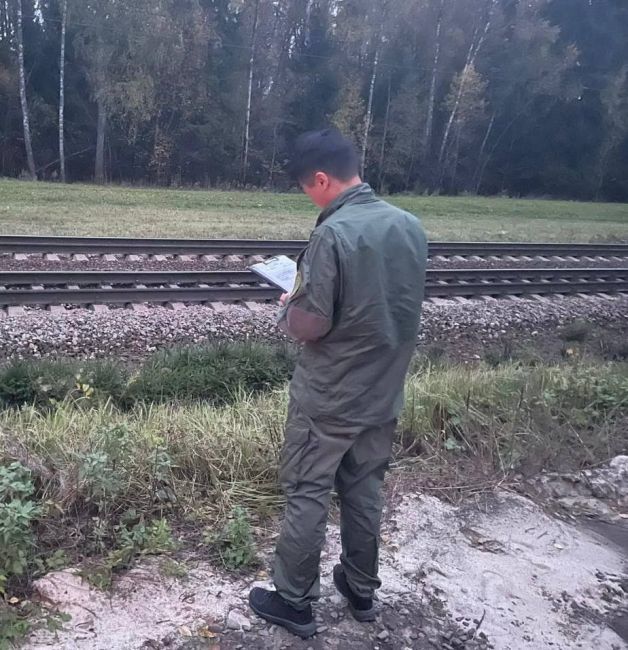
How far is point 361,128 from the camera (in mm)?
37250

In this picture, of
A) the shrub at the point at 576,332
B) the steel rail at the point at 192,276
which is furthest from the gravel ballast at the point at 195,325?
the steel rail at the point at 192,276

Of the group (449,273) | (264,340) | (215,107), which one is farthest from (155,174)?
(264,340)

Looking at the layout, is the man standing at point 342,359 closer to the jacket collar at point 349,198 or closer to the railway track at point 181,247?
the jacket collar at point 349,198

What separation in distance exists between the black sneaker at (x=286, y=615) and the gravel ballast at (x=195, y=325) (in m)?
5.21

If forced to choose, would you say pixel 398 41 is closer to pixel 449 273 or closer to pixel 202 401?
pixel 449 273

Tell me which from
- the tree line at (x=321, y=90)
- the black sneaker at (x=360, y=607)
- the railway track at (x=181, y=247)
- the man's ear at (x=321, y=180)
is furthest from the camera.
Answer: the tree line at (x=321, y=90)

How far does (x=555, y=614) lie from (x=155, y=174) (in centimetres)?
3241

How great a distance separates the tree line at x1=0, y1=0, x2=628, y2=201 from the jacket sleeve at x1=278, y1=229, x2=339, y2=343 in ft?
98.3

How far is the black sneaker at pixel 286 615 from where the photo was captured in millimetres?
2955

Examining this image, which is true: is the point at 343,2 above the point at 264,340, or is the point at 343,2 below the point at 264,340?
above

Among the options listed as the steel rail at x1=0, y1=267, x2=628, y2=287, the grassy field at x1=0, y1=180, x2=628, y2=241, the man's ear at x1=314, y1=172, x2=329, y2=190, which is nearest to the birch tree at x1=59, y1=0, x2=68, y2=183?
the grassy field at x1=0, y1=180, x2=628, y2=241

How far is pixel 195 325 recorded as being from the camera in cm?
855

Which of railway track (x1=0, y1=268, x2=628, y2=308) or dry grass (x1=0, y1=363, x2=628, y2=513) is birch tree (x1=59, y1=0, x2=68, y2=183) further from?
dry grass (x1=0, y1=363, x2=628, y2=513)

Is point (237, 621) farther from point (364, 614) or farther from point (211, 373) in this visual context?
point (211, 373)
